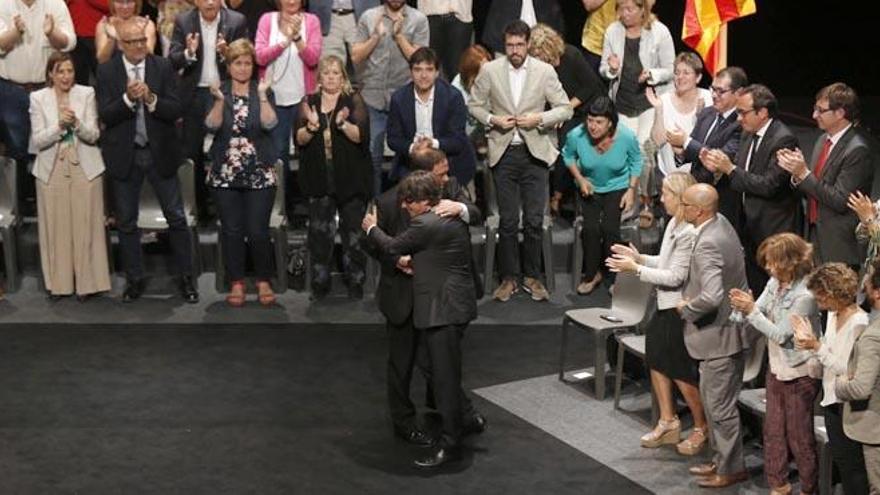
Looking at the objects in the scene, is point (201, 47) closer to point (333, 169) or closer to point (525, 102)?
point (333, 169)

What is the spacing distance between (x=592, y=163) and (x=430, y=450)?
3124 millimetres

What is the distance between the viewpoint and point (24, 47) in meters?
10.5

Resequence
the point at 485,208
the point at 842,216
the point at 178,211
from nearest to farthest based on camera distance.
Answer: the point at 842,216 → the point at 178,211 → the point at 485,208

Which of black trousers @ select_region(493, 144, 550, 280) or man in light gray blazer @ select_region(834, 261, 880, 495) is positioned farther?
black trousers @ select_region(493, 144, 550, 280)

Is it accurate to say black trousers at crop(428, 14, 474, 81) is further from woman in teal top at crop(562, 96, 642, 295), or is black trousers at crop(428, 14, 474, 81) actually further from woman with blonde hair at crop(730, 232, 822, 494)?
woman with blonde hair at crop(730, 232, 822, 494)

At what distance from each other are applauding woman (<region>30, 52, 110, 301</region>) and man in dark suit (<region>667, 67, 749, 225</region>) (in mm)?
3832

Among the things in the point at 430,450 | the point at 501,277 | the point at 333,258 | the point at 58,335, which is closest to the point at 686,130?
the point at 501,277

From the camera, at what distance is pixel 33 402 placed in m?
8.52

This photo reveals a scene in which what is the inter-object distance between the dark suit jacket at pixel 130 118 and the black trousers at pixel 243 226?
17.6 inches

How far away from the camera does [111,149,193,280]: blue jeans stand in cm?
1020

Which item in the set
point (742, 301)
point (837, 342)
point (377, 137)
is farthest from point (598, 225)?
point (837, 342)

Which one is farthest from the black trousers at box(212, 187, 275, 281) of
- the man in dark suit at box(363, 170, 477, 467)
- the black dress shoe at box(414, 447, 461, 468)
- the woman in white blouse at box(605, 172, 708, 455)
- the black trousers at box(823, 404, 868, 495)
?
the black trousers at box(823, 404, 868, 495)

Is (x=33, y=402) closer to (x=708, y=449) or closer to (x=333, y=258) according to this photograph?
(x=333, y=258)

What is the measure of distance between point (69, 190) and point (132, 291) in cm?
79
